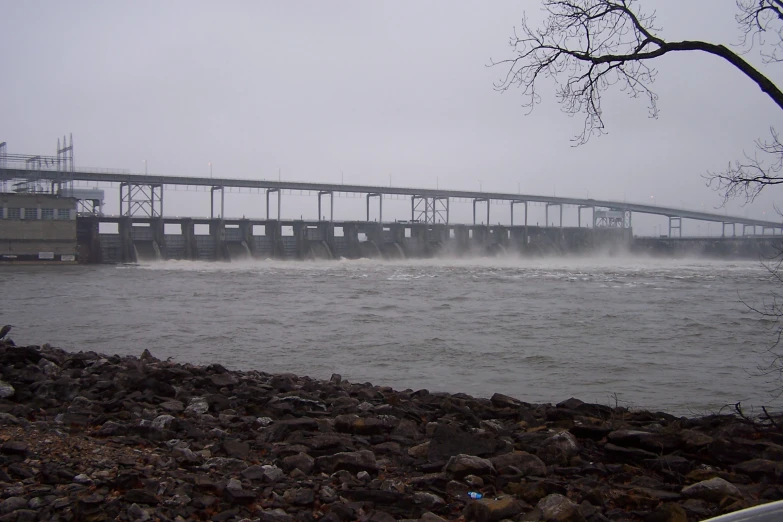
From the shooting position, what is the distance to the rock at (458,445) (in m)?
3.89

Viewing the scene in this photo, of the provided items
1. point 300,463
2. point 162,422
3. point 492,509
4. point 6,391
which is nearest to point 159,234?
point 6,391

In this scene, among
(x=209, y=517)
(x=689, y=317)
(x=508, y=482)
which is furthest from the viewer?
(x=689, y=317)

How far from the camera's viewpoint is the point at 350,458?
147 inches

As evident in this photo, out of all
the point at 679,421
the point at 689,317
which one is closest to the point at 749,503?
the point at 679,421

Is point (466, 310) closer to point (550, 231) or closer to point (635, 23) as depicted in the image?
point (635, 23)

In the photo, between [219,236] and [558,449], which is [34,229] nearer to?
[219,236]

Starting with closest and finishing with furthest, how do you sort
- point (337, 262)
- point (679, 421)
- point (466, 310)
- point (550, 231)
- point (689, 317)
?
point (679, 421) < point (689, 317) < point (466, 310) < point (337, 262) < point (550, 231)

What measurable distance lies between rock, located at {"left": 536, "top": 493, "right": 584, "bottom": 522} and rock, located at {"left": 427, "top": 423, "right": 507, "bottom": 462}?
2.82ft

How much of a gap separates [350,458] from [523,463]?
39.4 inches

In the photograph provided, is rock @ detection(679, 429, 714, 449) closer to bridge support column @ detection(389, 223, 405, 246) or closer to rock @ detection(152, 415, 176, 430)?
rock @ detection(152, 415, 176, 430)

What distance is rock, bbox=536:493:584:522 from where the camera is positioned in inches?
113

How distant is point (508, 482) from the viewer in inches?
134

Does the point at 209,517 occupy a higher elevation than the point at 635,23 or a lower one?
lower

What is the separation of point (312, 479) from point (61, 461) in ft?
4.47
